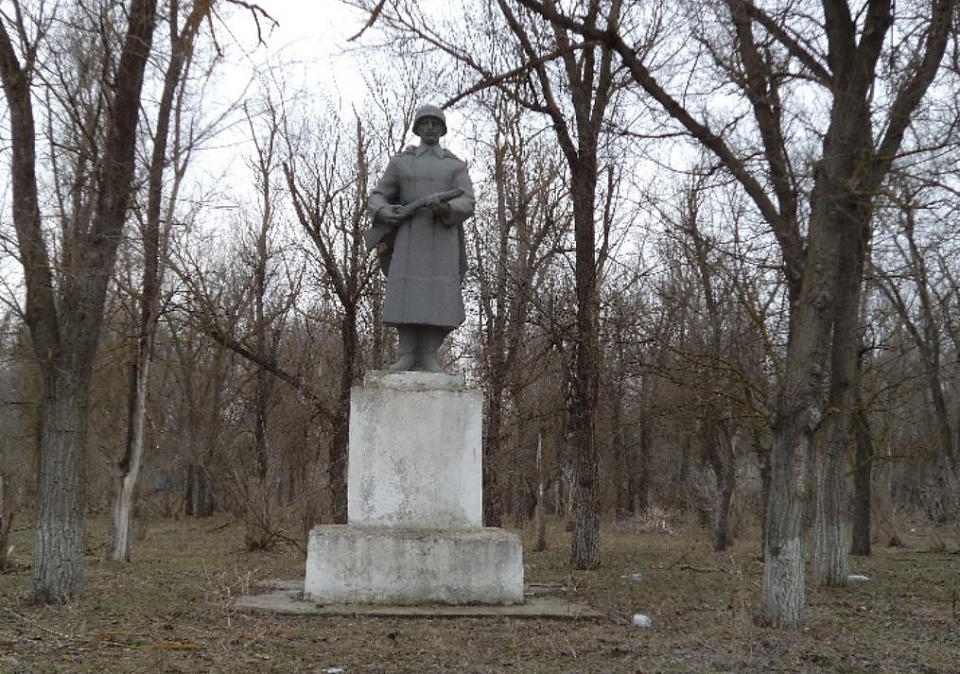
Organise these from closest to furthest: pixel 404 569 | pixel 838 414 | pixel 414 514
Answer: pixel 404 569 < pixel 414 514 < pixel 838 414

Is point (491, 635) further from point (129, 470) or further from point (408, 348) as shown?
point (129, 470)

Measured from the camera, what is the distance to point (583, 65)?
42.8ft

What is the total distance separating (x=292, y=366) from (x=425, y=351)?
13.5 m

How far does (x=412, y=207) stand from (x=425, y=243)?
0.36m

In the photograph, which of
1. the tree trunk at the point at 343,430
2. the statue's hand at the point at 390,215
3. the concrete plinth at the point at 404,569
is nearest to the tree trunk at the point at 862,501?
the tree trunk at the point at 343,430

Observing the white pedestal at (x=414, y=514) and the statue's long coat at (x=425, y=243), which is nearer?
the white pedestal at (x=414, y=514)

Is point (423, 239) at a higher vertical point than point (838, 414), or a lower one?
higher

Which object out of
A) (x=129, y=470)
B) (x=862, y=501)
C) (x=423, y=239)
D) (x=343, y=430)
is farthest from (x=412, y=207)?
(x=862, y=501)

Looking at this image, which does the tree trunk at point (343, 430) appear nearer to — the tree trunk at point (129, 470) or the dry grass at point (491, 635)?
the tree trunk at point (129, 470)

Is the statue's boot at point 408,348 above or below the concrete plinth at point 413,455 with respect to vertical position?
above

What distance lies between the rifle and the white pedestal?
1.32m

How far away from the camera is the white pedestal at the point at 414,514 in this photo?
25.3 ft

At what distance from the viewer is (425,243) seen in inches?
339

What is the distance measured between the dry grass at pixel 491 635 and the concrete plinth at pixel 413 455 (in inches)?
44.1
